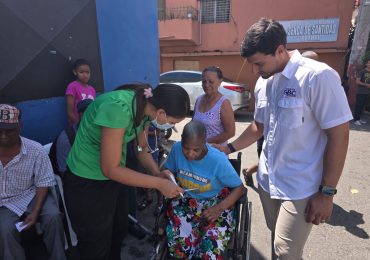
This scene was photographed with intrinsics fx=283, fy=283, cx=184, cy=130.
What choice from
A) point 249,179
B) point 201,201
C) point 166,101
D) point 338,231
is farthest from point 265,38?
point 249,179

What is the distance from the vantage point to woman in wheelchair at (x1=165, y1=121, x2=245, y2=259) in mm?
2045

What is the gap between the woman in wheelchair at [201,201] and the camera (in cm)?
204

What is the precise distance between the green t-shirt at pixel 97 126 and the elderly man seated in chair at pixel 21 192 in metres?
0.62

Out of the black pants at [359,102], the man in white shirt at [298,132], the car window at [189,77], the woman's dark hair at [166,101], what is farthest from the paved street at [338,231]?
the car window at [189,77]

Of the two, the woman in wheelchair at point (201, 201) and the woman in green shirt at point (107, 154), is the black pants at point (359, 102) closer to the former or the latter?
the woman in wheelchair at point (201, 201)

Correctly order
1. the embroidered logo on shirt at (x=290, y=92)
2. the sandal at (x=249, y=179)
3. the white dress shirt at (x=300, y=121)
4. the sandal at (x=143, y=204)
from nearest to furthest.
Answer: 1. the white dress shirt at (x=300, y=121)
2. the embroidered logo on shirt at (x=290, y=92)
3. the sandal at (x=143, y=204)
4. the sandal at (x=249, y=179)

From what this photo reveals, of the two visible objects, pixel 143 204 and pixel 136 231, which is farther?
pixel 143 204

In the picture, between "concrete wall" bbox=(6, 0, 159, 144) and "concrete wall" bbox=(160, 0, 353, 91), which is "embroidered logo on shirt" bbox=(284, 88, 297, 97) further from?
"concrete wall" bbox=(160, 0, 353, 91)

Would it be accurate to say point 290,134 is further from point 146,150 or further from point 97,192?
point 97,192

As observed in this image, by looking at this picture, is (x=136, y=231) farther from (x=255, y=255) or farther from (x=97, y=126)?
(x=97, y=126)

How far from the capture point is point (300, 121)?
5.34 feet

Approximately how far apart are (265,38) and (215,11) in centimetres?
1124

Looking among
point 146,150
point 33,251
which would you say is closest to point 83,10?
point 146,150

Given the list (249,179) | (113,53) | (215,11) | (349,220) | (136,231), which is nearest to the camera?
(136,231)
